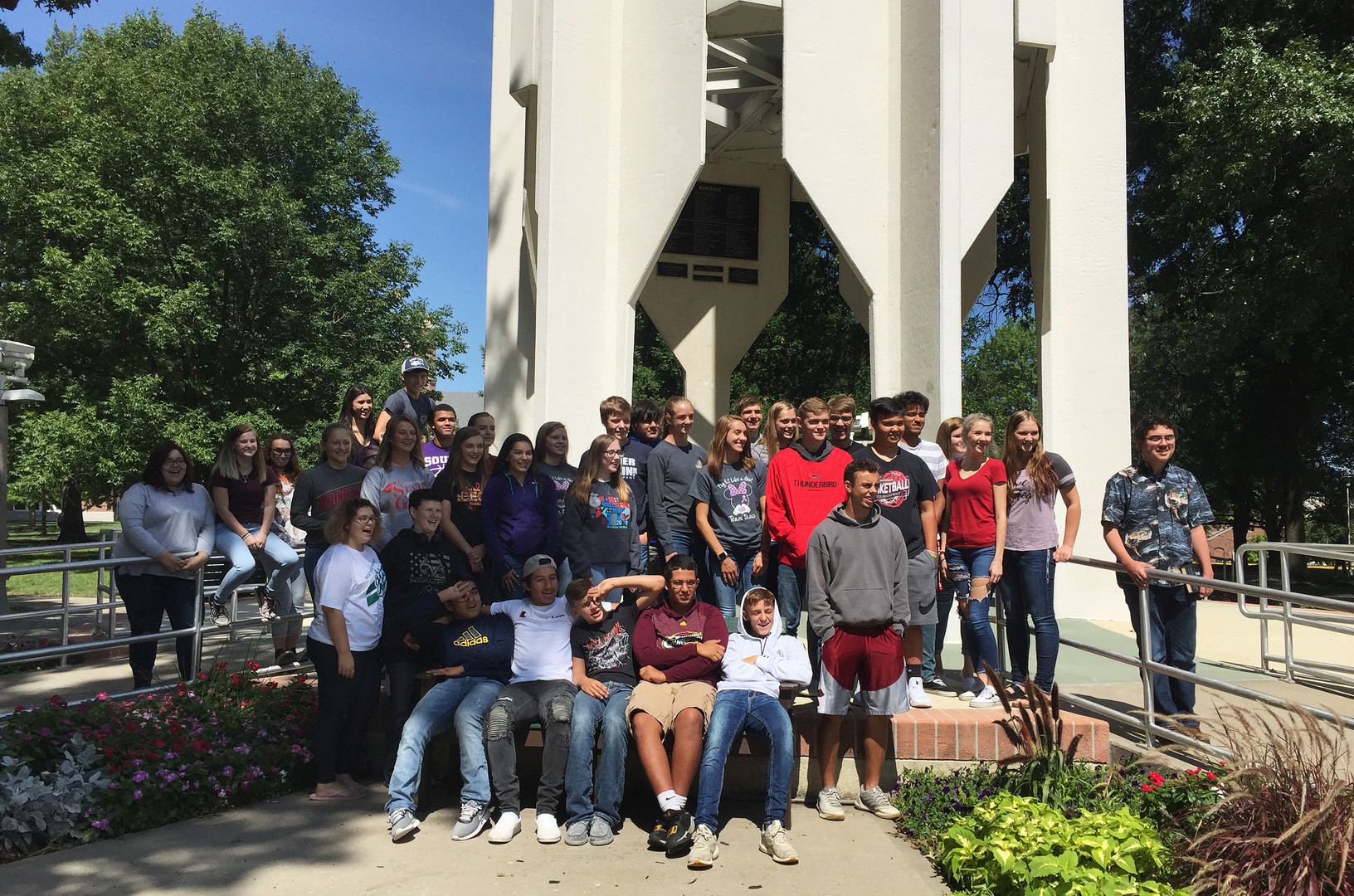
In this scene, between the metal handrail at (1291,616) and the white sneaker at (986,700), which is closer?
the white sneaker at (986,700)

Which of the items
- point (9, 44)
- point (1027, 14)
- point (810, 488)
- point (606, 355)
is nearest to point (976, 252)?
point (1027, 14)

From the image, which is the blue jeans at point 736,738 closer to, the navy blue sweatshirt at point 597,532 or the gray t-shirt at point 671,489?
the navy blue sweatshirt at point 597,532

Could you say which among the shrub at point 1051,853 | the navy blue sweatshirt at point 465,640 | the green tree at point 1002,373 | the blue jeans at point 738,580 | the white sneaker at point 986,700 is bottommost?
the shrub at point 1051,853

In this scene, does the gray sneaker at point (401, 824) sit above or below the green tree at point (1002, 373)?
below

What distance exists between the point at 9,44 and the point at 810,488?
913cm

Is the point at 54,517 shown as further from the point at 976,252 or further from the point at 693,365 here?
the point at 976,252

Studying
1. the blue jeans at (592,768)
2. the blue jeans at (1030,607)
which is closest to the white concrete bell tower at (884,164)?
the blue jeans at (1030,607)

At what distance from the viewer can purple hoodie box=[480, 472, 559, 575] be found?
5.70 m

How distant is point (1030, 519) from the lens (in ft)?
18.3

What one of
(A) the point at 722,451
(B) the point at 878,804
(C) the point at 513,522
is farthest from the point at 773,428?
(B) the point at 878,804

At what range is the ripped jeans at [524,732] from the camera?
458 cm

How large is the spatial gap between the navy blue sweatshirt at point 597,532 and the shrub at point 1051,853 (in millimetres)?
2465

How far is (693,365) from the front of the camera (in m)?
14.4

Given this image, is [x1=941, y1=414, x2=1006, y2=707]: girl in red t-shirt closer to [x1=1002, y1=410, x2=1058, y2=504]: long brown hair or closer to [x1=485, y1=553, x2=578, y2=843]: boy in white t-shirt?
[x1=1002, y1=410, x2=1058, y2=504]: long brown hair
